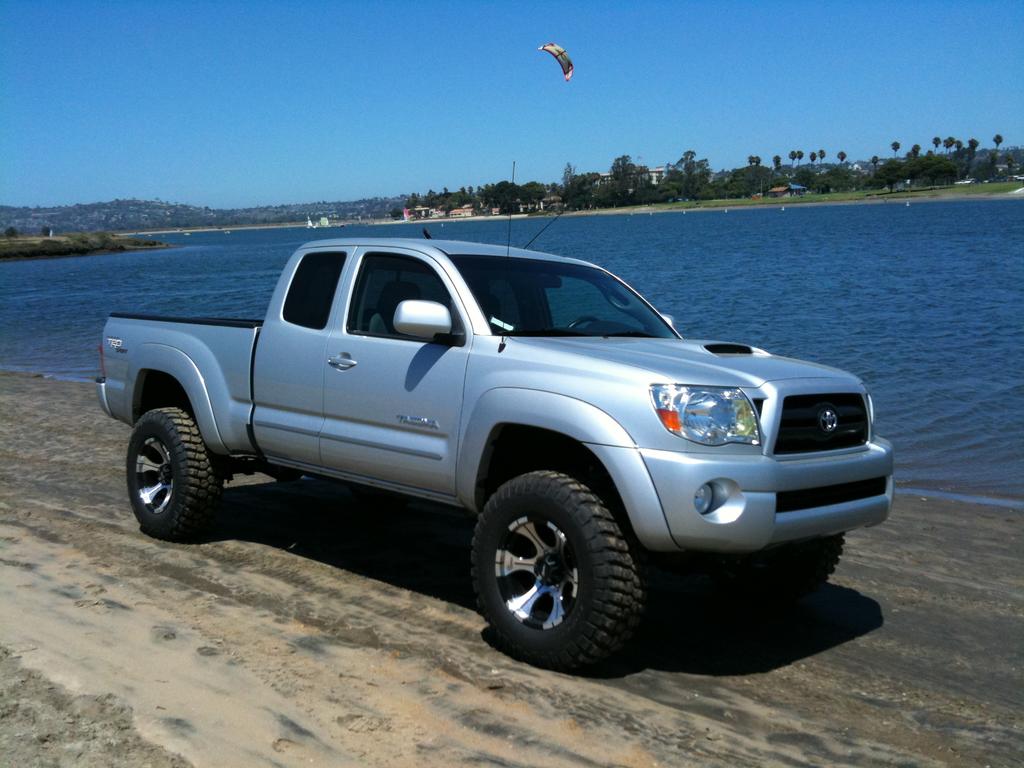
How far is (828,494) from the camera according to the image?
4785 millimetres

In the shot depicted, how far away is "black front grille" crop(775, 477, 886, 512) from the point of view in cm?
457

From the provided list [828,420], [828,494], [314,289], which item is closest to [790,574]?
[828,494]

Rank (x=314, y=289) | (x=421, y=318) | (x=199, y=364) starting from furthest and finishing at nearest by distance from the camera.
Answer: (x=199, y=364) < (x=314, y=289) < (x=421, y=318)

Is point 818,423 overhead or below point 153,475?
overhead

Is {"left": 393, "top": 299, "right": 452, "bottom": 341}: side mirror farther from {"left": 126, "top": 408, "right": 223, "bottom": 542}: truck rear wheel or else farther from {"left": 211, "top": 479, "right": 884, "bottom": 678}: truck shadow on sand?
{"left": 126, "top": 408, "right": 223, "bottom": 542}: truck rear wheel

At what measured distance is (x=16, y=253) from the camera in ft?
302

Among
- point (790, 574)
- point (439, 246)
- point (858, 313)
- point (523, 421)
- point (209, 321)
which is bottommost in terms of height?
point (858, 313)

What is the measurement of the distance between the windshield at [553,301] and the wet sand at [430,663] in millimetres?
1509

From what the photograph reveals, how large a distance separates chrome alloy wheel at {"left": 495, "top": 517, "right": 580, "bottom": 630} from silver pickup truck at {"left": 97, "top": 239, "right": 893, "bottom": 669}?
10 millimetres

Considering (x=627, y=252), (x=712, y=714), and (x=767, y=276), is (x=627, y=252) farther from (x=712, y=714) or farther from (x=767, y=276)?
(x=712, y=714)

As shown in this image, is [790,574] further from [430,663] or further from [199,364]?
[199,364]

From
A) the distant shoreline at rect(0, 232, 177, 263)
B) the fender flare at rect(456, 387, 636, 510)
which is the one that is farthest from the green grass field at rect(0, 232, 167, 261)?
the fender flare at rect(456, 387, 636, 510)

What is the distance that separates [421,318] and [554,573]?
1355mm

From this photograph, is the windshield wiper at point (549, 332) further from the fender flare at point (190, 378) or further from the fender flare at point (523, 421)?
the fender flare at point (190, 378)
